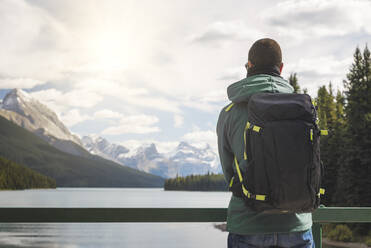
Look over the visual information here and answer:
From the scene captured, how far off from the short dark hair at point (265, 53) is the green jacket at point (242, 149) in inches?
4.1

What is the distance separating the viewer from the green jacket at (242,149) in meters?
2.59

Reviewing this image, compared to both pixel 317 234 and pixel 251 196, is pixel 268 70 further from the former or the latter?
pixel 317 234

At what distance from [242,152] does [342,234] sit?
35.5 meters

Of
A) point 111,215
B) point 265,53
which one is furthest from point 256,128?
point 111,215

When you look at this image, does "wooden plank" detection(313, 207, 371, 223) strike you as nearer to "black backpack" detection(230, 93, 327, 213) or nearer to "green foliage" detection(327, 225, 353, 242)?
"black backpack" detection(230, 93, 327, 213)

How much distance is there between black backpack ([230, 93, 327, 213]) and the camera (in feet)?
8.01

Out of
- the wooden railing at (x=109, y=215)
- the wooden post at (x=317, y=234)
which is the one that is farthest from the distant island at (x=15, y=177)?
the wooden post at (x=317, y=234)

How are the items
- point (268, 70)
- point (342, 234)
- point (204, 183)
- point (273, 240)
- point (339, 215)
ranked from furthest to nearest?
point (204, 183) < point (342, 234) < point (339, 215) < point (268, 70) < point (273, 240)

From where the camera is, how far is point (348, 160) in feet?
117

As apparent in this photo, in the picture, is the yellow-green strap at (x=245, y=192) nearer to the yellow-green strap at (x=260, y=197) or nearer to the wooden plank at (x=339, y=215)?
the yellow-green strap at (x=260, y=197)

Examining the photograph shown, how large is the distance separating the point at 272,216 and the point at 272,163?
1.16 feet

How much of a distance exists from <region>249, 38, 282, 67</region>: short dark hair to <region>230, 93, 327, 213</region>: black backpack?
12.4 inches

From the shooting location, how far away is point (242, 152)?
2.65 meters

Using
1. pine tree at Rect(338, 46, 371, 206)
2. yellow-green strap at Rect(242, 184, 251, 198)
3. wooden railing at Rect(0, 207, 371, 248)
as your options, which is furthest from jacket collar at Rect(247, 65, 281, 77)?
pine tree at Rect(338, 46, 371, 206)
